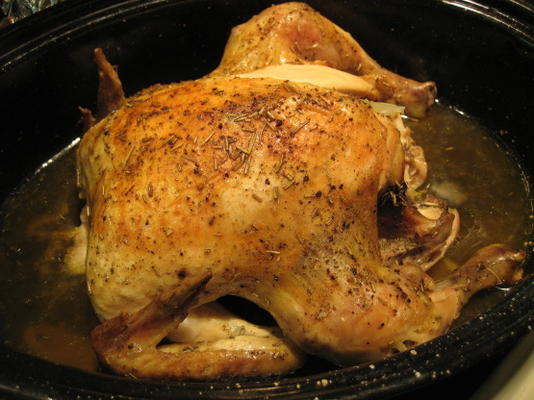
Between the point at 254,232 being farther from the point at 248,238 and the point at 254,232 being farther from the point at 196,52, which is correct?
the point at 196,52

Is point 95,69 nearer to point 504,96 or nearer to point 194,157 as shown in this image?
point 194,157

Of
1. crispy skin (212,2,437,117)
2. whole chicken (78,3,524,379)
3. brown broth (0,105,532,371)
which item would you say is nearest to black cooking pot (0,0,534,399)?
brown broth (0,105,532,371)

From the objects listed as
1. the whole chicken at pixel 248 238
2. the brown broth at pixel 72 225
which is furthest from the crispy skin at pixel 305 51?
the whole chicken at pixel 248 238

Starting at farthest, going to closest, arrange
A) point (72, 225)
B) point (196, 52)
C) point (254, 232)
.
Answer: point (196, 52) < point (72, 225) < point (254, 232)

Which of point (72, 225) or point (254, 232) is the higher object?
point (254, 232)

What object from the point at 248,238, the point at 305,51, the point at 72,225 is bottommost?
the point at 72,225

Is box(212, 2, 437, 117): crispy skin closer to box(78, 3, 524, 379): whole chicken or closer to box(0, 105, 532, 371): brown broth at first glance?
box(0, 105, 532, 371): brown broth

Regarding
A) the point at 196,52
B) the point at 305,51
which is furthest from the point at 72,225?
the point at 305,51
